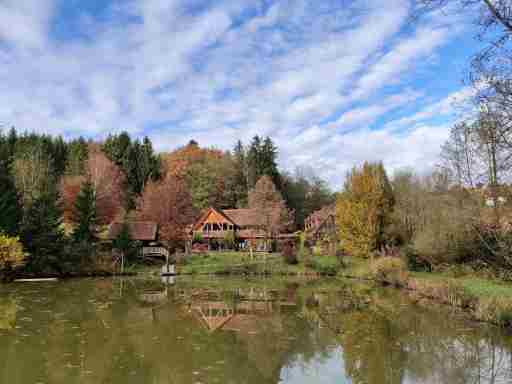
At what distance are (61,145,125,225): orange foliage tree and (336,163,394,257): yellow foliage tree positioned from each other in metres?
24.0

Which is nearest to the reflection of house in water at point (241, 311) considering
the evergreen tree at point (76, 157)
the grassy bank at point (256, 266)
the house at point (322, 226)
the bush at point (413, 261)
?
the bush at point (413, 261)

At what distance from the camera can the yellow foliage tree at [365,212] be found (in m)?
29.7

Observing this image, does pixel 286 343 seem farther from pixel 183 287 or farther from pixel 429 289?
pixel 183 287

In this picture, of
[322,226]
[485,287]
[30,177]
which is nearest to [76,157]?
[30,177]

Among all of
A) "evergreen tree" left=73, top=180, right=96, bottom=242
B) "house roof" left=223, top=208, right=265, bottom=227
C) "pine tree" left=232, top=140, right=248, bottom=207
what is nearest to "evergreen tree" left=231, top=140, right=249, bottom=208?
"pine tree" left=232, top=140, right=248, bottom=207

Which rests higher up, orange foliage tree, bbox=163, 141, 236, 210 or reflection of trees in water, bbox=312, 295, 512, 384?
orange foliage tree, bbox=163, 141, 236, 210

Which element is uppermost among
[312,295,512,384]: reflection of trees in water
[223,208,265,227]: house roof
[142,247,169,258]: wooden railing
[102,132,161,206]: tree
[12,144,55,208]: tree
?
[102,132,161,206]: tree

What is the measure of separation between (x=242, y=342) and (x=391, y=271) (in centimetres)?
1530

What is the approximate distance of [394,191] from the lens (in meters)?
33.4

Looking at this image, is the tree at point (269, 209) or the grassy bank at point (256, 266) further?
the tree at point (269, 209)

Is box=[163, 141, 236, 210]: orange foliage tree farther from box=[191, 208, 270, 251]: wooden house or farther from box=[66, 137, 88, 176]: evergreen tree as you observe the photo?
box=[66, 137, 88, 176]: evergreen tree

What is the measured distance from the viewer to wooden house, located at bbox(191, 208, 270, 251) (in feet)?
142

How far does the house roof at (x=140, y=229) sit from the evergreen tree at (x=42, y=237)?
7285 millimetres

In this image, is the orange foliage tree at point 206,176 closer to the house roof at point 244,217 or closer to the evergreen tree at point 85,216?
the house roof at point 244,217
